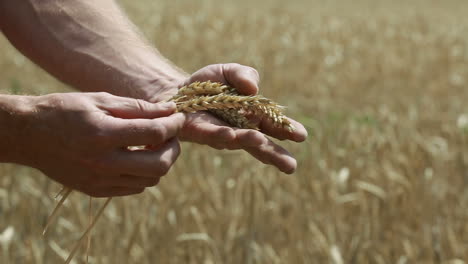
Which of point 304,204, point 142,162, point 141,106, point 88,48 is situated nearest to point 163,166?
point 142,162

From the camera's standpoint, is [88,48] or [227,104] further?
[88,48]

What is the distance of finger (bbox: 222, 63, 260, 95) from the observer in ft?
5.85

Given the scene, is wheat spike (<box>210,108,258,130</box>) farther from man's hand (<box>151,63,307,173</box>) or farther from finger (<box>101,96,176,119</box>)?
finger (<box>101,96,176,119</box>)

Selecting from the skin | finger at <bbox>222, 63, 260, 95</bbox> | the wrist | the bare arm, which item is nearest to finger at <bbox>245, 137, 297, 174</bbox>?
the skin

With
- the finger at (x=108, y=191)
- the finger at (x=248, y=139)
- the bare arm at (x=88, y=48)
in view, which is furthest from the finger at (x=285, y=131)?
the finger at (x=108, y=191)

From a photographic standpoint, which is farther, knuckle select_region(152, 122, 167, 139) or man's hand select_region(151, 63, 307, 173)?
man's hand select_region(151, 63, 307, 173)

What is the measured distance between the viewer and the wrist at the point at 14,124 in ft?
5.20

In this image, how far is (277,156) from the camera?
5.50 feet

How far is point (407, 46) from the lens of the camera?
8.51 metres

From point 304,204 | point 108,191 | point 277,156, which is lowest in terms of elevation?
point 304,204

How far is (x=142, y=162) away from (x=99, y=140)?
10cm

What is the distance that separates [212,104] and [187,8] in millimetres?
8911

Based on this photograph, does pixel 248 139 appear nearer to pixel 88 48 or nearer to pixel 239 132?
pixel 239 132

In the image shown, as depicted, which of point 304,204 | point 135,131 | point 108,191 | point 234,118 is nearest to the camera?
point 135,131
